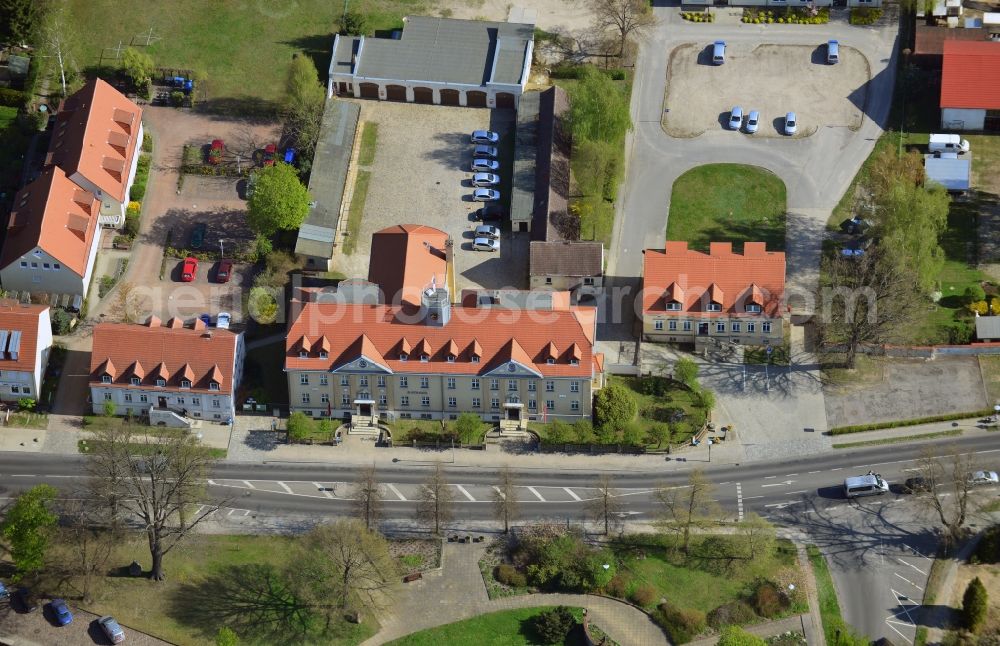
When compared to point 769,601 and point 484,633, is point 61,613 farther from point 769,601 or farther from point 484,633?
point 769,601

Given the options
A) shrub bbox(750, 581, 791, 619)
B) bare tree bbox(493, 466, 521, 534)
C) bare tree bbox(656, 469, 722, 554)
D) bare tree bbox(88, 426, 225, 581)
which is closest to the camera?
shrub bbox(750, 581, 791, 619)

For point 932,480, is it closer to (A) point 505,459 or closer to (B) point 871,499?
(B) point 871,499

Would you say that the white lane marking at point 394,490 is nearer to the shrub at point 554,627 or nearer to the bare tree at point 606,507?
the bare tree at point 606,507

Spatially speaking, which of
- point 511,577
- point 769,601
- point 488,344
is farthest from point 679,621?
point 488,344

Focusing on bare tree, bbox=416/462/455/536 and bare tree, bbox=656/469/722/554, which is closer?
bare tree, bbox=656/469/722/554

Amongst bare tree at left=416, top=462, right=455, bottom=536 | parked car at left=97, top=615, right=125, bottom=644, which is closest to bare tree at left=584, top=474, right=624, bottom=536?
bare tree at left=416, top=462, right=455, bottom=536

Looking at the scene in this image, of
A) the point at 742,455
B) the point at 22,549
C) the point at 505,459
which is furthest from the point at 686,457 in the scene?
the point at 22,549

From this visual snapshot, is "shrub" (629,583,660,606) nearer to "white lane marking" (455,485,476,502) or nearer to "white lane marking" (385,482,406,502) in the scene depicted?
"white lane marking" (455,485,476,502)

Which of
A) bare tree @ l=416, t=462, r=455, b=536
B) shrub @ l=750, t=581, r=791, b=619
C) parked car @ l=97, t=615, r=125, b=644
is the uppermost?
bare tree @ l=416, t=462, r=455, b=536
